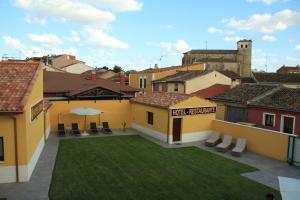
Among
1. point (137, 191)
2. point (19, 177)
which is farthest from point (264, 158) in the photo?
point (19, 177)

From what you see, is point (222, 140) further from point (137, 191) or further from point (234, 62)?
point (234, 62)

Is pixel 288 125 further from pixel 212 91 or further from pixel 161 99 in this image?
pixel 212 91

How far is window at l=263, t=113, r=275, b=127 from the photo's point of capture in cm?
2305

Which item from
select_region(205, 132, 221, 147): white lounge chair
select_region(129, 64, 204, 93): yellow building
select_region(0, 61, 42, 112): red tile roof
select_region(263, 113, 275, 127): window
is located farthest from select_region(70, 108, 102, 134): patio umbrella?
select_region(129, 64, 204, 93): yellow building

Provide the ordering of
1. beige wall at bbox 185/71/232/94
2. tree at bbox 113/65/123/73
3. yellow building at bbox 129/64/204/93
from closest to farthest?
beige wall at bbox 185/71/232/94
yellow building at bbox 129/64/204/93
tree at bbox 113/65/123/73

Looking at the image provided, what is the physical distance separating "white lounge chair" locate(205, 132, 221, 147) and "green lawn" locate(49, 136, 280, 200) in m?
1.27

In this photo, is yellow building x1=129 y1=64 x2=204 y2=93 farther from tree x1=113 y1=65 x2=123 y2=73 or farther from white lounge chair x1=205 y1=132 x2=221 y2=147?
tree x1=113 y1=65 x2=123 y2=73

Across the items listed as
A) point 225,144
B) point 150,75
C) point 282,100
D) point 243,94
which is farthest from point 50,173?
point 150,75

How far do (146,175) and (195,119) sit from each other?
28.4ft

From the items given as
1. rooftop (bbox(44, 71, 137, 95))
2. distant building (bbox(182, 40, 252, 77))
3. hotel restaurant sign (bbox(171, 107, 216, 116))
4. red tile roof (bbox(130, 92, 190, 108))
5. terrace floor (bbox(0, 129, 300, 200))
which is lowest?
terrace floor (bbox(0, 129, 300, 200))

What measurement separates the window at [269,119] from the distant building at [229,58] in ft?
224

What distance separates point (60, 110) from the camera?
24.4 meters

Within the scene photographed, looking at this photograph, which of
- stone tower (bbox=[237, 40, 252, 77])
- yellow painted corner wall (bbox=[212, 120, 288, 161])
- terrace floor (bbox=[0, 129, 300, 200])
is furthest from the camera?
stone tower (bbox=[237, 40, 252, 77])

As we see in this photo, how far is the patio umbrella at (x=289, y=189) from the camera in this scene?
282 inches
